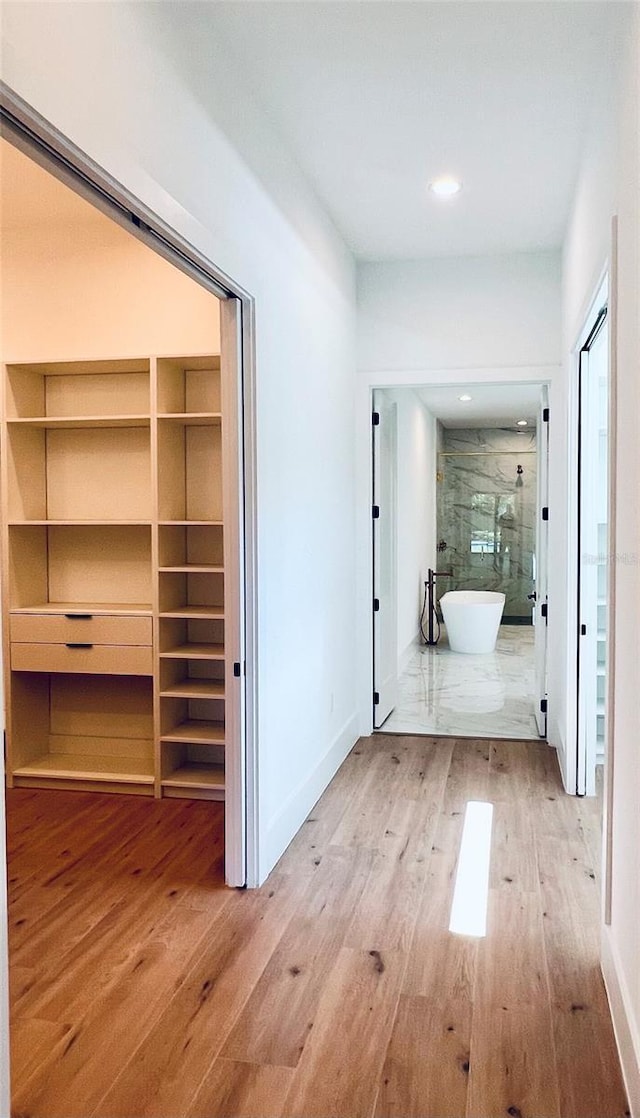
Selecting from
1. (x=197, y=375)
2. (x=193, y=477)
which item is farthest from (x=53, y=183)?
(x=193, y=477)

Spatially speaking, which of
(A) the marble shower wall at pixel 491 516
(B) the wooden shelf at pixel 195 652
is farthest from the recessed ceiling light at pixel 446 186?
(A) the marble shower wall at pixel 491 516

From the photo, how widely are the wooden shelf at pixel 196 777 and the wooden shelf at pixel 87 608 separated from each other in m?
0.83

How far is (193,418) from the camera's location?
3.97 metres

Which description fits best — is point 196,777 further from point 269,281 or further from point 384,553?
point 269,281

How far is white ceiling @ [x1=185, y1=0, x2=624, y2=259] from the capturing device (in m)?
2.55

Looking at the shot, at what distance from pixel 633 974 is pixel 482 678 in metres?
5.22

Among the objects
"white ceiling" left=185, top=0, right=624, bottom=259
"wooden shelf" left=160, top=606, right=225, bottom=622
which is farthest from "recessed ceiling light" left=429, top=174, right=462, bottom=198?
"wooden shelf" left=160, top=606, right=225, bottom=622

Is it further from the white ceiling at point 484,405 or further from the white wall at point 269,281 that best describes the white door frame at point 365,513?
the white ceiling at point 484,405

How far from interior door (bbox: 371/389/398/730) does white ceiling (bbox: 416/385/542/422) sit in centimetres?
190

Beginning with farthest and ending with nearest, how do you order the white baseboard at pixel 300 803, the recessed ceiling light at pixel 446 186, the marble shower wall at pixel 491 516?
the marble shower wall at pixel 491 516
the recessed ceiling light at pixel 446 186
the white baseboard at pixel 300 803

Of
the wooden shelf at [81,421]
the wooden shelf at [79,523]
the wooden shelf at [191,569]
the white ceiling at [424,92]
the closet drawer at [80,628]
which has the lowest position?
the closet drawer at [80,628]

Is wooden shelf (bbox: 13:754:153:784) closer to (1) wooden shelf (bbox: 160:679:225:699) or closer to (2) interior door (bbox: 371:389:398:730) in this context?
(1) wooden shelf (bbox: 160:679:225:699)

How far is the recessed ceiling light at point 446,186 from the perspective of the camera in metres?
3.80

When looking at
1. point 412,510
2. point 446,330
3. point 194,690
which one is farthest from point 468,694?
point 194,690
